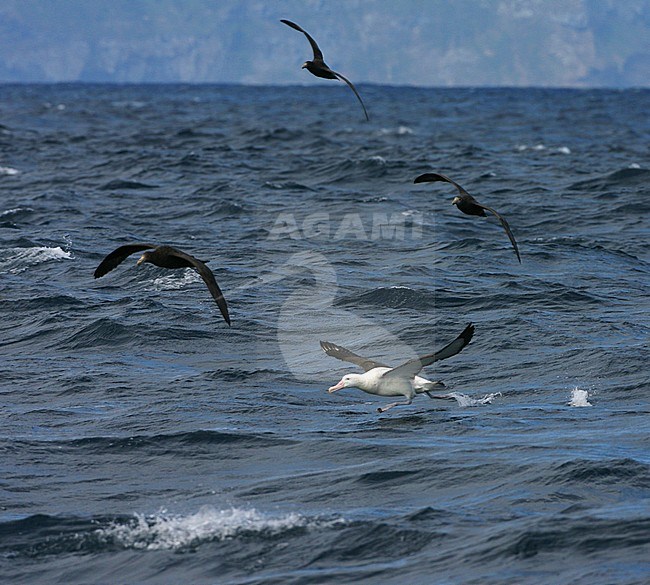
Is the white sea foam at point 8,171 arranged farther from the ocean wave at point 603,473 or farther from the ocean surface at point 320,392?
the ocean wave at point 603,473

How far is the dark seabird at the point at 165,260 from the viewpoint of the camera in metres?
10.6

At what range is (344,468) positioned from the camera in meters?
11.4

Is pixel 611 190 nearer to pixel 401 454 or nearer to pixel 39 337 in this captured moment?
pixel 39 337

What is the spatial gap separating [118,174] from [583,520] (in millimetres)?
30672

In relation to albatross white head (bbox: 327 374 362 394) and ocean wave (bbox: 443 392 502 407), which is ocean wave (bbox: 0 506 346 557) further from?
ocean wave (bbox: 443 392 502 407)

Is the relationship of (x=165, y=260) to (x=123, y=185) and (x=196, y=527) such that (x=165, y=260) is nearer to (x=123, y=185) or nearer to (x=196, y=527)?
(x=196, y=527)

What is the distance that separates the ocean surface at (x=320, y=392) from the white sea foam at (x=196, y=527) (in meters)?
0.03

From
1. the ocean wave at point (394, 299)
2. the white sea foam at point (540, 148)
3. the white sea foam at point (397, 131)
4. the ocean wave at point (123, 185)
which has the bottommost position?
the ocean wave at point (394, 299)

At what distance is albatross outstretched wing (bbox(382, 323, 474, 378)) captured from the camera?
437 inches

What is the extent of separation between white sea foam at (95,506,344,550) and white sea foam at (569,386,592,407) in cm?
480

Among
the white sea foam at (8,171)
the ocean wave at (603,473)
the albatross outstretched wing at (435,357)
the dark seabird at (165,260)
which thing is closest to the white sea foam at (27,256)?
the dark seabird at (165,260)

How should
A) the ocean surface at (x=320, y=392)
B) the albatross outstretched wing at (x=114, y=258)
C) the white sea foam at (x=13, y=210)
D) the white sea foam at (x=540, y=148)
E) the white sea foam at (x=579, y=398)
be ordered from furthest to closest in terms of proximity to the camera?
the white sea foam at (x=540, y=148), the white sea foam at (x=13, y=210), the white sea foam at (x=579, y=398), the albatross outstretched wing at (x=114, y=258), the ocean surface at (x=320, y=392)

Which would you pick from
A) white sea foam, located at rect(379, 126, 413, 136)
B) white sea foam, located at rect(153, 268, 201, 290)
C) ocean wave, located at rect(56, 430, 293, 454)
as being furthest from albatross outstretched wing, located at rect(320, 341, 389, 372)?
white sea foam, located at rect(379, 126, 413, 136)

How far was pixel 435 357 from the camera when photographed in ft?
37.1
